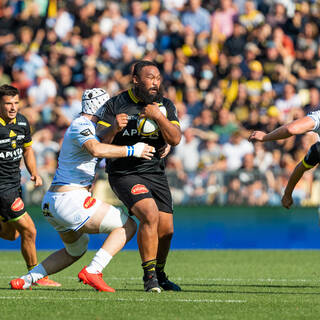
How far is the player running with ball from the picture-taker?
27.5 feet

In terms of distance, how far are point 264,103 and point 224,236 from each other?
3.28 meters

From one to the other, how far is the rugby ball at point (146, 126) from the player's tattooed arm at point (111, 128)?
0.26 metres

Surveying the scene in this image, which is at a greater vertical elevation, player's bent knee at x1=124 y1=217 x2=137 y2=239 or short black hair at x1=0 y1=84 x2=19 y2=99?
short black hair at x1=0 y1=84 x2=19 y2=99

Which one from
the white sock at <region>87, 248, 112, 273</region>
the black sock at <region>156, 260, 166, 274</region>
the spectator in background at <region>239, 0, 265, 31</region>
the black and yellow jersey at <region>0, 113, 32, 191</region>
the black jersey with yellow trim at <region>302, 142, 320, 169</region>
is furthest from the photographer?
the spectator in background at <region>239, 0, 265, 31</region>

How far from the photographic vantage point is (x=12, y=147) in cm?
1039

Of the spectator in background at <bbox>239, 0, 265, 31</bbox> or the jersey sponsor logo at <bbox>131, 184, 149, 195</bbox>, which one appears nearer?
the jersey sponsor logo at <bbox>131, 184, 149, 195</bbox>

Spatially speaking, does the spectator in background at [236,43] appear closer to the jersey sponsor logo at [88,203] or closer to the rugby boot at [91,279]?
the jersey sponsor logo at [88,203]

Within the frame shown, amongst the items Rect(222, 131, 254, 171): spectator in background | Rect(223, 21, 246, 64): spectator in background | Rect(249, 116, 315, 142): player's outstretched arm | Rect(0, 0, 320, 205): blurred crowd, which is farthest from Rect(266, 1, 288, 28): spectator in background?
Rect(249, 116, 315, 142): player's outstretched arm

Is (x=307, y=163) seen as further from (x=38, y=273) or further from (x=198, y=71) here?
(x=198, y=71)

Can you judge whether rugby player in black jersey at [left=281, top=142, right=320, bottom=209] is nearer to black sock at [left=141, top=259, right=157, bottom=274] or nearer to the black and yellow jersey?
black sock at [left=141, top=259, right=157, bottom=274]

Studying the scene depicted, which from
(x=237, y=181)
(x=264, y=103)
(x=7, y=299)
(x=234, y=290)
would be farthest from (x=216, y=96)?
(x=7, y=299)

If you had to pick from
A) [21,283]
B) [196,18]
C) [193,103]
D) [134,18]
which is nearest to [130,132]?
[21,283]

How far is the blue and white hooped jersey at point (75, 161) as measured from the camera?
338 inches

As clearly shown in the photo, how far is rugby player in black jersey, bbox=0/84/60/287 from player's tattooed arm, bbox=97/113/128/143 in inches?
76.0
